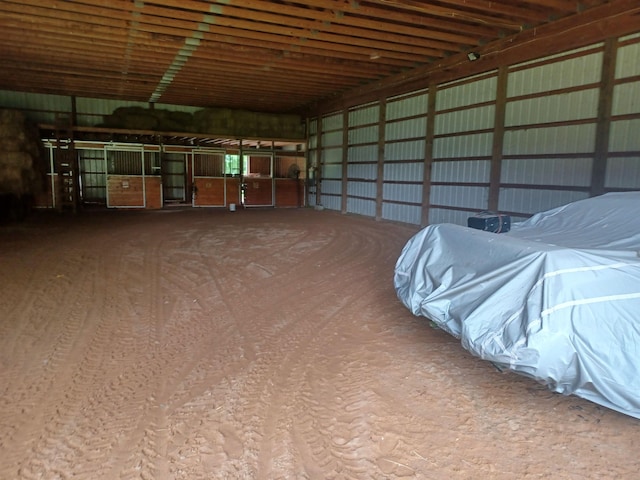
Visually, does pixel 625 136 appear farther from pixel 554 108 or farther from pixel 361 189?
pixel 361 189

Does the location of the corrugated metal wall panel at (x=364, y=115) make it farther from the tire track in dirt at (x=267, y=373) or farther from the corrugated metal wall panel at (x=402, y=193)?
the tire track in dirt at (x=267, y=373)

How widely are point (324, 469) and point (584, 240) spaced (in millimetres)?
2537

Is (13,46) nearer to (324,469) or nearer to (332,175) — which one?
(332,175)

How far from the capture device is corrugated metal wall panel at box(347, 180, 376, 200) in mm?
12578

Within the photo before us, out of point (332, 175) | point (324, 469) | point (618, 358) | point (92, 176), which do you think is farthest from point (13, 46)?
point (618, 358)

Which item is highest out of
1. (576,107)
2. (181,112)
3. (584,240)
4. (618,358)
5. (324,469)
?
(181,112)

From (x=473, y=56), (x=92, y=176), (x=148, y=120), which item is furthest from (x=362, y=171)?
(x=92, y=176)

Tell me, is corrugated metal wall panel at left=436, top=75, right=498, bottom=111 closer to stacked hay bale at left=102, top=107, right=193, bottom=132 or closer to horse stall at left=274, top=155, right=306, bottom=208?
horse stall at left=274, top=155, right=306, bottom=208

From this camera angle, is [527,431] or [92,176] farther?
[92,176]

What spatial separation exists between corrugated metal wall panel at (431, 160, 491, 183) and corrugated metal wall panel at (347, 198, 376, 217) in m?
2.76

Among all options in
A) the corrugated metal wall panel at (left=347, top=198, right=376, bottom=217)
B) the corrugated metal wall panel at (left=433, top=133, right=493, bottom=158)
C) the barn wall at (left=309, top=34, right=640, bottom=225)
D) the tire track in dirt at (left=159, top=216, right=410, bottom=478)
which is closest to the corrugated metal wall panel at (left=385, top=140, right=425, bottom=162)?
the barn wall at (left=309, top=34, right=640, bottom=225)

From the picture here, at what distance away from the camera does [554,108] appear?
7426 mm

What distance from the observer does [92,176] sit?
1653 centimetres

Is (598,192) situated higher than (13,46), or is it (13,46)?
(13,46)
